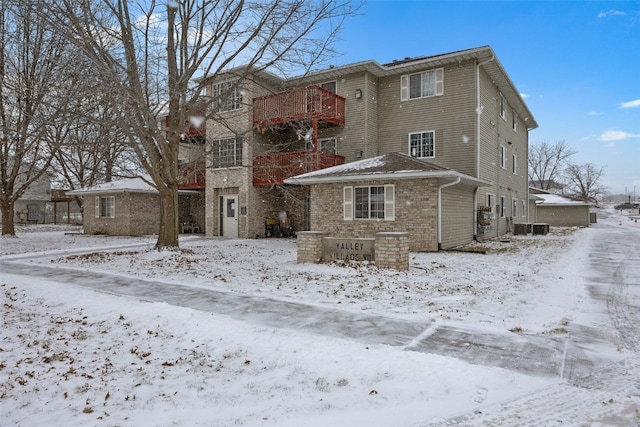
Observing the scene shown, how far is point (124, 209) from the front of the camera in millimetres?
23094

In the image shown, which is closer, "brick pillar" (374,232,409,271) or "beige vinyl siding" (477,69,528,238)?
"brick pillar" (374,232,409,271)

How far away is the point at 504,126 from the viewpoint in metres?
21.9

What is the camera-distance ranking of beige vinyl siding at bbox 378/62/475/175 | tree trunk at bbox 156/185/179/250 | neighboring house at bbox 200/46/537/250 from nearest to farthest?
tree trunk at bbox 156/185/179/250 < neighboring house at bbox 200/46/537/250 < beige vinyl siding at bbox 378/62/475/175

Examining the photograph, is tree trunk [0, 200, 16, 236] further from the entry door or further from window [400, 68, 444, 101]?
window [400, 68, 444, 101]

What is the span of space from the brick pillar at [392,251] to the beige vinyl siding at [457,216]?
531 centimetres

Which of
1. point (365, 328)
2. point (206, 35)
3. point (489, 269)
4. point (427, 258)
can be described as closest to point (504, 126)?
point (427, 258)

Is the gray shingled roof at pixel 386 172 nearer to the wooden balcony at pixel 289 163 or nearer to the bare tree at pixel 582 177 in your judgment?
the wooden balcony at pixel 289 163

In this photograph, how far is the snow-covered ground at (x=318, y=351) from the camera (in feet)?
10.7

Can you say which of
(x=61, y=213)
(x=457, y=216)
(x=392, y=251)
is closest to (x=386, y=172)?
(x=457, y=216)

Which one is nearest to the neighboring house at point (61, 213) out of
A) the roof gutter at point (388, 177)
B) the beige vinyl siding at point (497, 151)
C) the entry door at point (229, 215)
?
the entry door at point (229, 215)

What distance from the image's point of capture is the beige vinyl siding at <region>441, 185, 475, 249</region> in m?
14.8

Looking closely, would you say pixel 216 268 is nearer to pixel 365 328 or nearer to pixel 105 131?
pixel 105 131

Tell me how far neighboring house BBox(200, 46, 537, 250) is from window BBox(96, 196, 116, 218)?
639cm

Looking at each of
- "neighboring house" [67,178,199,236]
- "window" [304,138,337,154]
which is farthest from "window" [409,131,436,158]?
"neighboring house" [67,178,199,236]
